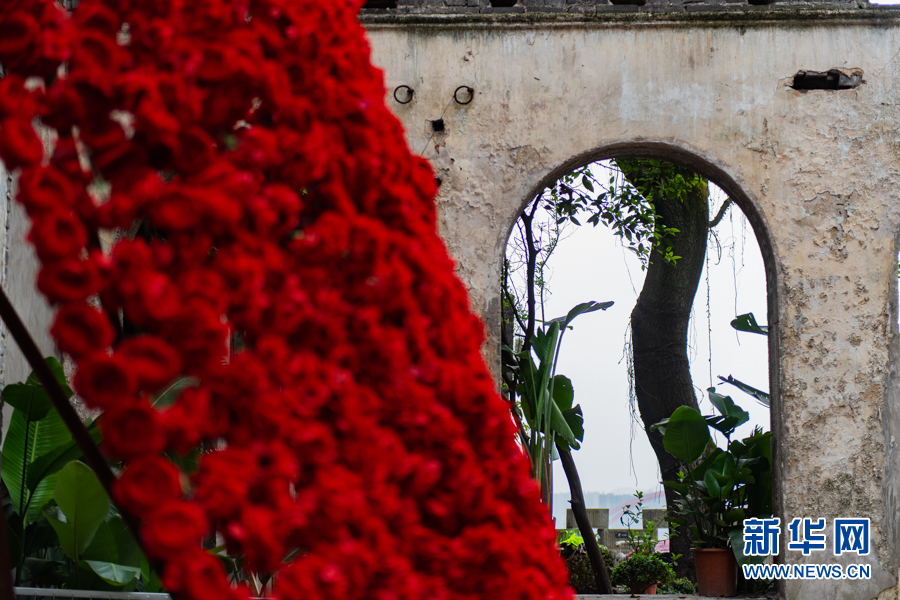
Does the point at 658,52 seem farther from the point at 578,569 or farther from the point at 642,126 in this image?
the point at 578,569

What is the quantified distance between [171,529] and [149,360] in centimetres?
10

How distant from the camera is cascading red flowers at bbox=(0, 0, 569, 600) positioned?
490 millimetres

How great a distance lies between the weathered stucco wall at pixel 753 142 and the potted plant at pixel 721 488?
551mm

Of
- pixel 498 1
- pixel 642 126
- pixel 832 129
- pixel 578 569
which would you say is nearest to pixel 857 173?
pixel 832 129

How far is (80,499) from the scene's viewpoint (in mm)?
1910

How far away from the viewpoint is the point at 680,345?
7.72 meters

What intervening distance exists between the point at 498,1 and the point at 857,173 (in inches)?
82.5

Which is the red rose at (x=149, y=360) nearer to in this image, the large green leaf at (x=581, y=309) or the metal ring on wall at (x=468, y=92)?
the metal ring on wall at (x=468, y=92)

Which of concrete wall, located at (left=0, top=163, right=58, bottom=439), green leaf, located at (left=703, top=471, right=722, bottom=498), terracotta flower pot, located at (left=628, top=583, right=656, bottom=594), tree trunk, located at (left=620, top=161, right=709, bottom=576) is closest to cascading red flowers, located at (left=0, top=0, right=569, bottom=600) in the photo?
concrete wall, located at (left=0, top=163, right=58, bottom=439)

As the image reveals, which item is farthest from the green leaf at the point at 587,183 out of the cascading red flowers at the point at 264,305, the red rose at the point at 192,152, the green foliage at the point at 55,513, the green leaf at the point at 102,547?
the red rose at the point at 192,152

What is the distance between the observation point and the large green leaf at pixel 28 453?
2205 millimetres

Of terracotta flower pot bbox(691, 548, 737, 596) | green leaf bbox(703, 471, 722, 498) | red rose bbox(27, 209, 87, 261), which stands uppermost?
red rose bbox(27, 209, 87, 261)

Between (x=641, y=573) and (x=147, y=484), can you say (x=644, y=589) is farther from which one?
(x=147, y=484)

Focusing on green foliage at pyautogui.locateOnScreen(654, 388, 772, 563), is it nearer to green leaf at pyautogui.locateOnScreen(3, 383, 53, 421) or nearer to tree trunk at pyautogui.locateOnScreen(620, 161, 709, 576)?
tree trunk at pyautogui.locateOnScreen(620, 161, 709, 576)
